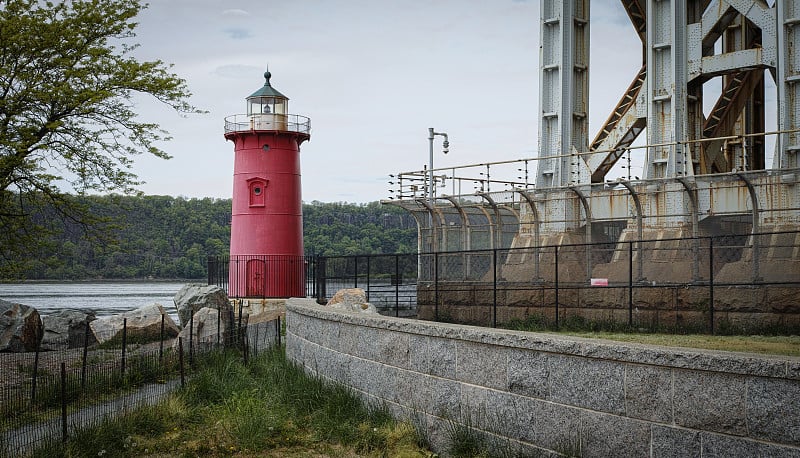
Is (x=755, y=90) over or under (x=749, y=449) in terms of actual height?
over

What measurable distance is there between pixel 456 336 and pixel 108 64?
54.1ft

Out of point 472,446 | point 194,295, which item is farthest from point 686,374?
point 194,295

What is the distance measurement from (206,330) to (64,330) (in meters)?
5.92

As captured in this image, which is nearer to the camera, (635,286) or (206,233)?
(635,286)

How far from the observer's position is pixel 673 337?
1883cm

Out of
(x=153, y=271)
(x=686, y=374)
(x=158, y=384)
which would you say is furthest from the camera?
(x=153, y=271)

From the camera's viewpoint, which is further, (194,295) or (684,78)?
(194,295)

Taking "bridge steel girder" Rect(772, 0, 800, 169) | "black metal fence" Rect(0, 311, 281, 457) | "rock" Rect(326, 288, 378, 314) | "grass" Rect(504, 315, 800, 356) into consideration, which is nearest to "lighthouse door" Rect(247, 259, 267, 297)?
"rock" Rect(326, 288, 378, 314)

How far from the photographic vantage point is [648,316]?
863 inches

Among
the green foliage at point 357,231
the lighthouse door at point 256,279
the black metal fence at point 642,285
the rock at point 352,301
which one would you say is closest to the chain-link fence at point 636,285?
the black metal fence at point 642,285

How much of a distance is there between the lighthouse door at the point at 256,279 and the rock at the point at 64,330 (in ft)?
34.4

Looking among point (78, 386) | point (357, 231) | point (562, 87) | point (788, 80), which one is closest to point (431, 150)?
point (562, 87)

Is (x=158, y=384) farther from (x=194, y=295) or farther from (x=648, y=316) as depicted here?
(x=194, y=295)

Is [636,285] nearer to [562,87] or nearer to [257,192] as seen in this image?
[562,87]
